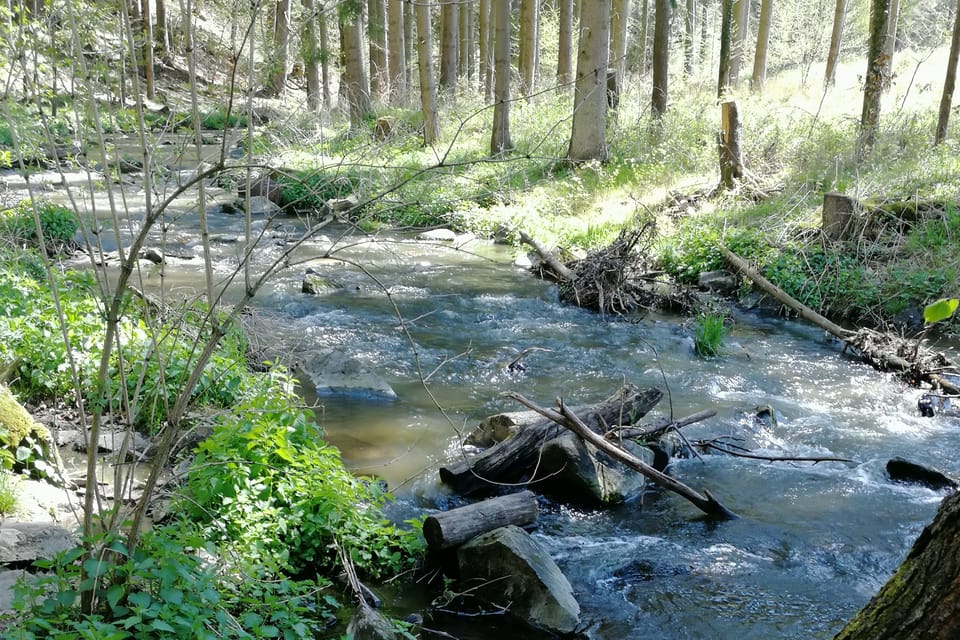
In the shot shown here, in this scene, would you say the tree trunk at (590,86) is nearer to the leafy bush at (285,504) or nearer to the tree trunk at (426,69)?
the tree trunk at (426,69)

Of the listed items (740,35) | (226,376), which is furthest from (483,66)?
(226,376)

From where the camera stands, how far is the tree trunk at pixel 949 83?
1233 cm

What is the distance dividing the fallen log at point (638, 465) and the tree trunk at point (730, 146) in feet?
29.7

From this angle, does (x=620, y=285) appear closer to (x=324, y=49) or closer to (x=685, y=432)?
(x=685, y=432)

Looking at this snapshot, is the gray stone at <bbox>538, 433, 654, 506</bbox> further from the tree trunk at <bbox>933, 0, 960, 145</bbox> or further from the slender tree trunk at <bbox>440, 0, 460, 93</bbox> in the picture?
the slender tree trunk at <bbox>440, 0, 460, 93</bbox>

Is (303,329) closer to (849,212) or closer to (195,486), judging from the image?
(195,486)

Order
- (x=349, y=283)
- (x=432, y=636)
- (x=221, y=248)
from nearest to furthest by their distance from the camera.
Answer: (x=432, y=636) → (x=349, y=283) → (x=221, y=248)

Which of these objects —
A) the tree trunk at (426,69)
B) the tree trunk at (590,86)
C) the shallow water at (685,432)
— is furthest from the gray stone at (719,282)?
the tree trunk at (426,69)

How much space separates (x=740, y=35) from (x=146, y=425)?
25781 millimetres

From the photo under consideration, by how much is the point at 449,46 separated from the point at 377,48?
14.8 feet

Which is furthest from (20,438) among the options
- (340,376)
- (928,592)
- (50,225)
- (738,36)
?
(738,36)

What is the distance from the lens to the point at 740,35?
26.7 meters

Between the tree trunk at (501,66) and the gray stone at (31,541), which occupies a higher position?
the tree trunk at (501,66)

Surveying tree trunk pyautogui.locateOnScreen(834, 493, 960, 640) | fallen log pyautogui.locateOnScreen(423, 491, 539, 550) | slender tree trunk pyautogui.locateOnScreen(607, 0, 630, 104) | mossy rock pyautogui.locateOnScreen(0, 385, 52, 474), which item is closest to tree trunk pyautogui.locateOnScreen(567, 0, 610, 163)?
slender tree trunk pyautogui.locateOnScreen(607, 0, 630, 104)
